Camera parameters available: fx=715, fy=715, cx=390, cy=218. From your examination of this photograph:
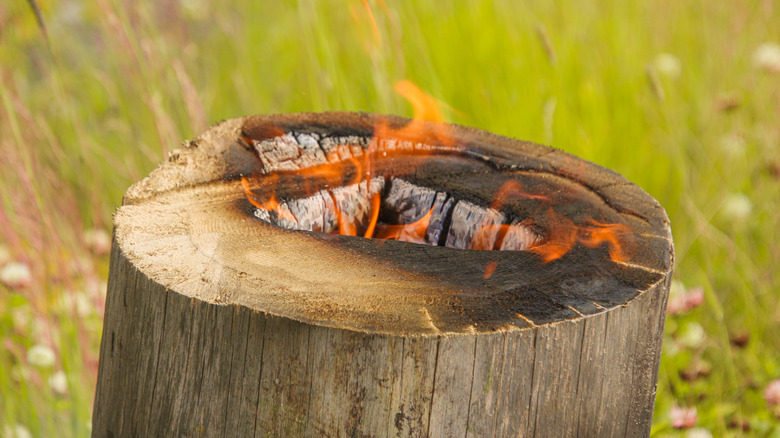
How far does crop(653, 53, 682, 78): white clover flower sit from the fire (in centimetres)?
164

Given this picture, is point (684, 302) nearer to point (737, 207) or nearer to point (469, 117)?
point (737, 207)

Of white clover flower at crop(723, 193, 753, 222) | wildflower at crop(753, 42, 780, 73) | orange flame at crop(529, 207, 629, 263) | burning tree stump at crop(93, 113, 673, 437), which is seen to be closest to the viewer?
burning tree stump at crop(93, 113, 673, 437)

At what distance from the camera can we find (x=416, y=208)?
4.92ft

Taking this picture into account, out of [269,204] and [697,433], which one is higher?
A: [269,204]

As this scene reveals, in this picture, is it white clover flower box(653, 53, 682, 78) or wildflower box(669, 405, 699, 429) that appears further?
white clover flower box(653, 53, 682, 78)

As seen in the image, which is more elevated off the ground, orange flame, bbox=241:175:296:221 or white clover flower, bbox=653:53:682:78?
white clover flower, bbox=653:53:682:78

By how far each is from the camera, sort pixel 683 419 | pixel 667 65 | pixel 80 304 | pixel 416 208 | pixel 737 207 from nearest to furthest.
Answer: pixel 416 208, pixel 683 419, pixel 80 304, pixel 737 207, pixel 667 65

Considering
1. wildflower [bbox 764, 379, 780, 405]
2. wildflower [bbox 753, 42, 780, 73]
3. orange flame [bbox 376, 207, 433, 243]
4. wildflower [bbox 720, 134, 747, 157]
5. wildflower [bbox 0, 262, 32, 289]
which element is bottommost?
wildflower [bbox 764, 379, 780, 405]

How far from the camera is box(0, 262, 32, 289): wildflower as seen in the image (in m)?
1.93

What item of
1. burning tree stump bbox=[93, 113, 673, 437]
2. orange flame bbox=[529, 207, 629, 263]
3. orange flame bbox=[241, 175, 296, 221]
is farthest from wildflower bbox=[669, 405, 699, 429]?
orange flame bbox=[241, 175, 296, 221]

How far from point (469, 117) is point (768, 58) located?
3.88 ft

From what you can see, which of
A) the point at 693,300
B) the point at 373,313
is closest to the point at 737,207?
the point at 693,300

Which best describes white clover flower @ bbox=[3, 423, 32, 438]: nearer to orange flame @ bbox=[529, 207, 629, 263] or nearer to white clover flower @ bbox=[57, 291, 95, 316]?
white clover flower @ bbox=[57, 291, 95, 316]

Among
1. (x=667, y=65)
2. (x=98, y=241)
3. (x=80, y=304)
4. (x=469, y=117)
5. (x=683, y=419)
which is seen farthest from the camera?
(x=667, y=65)
